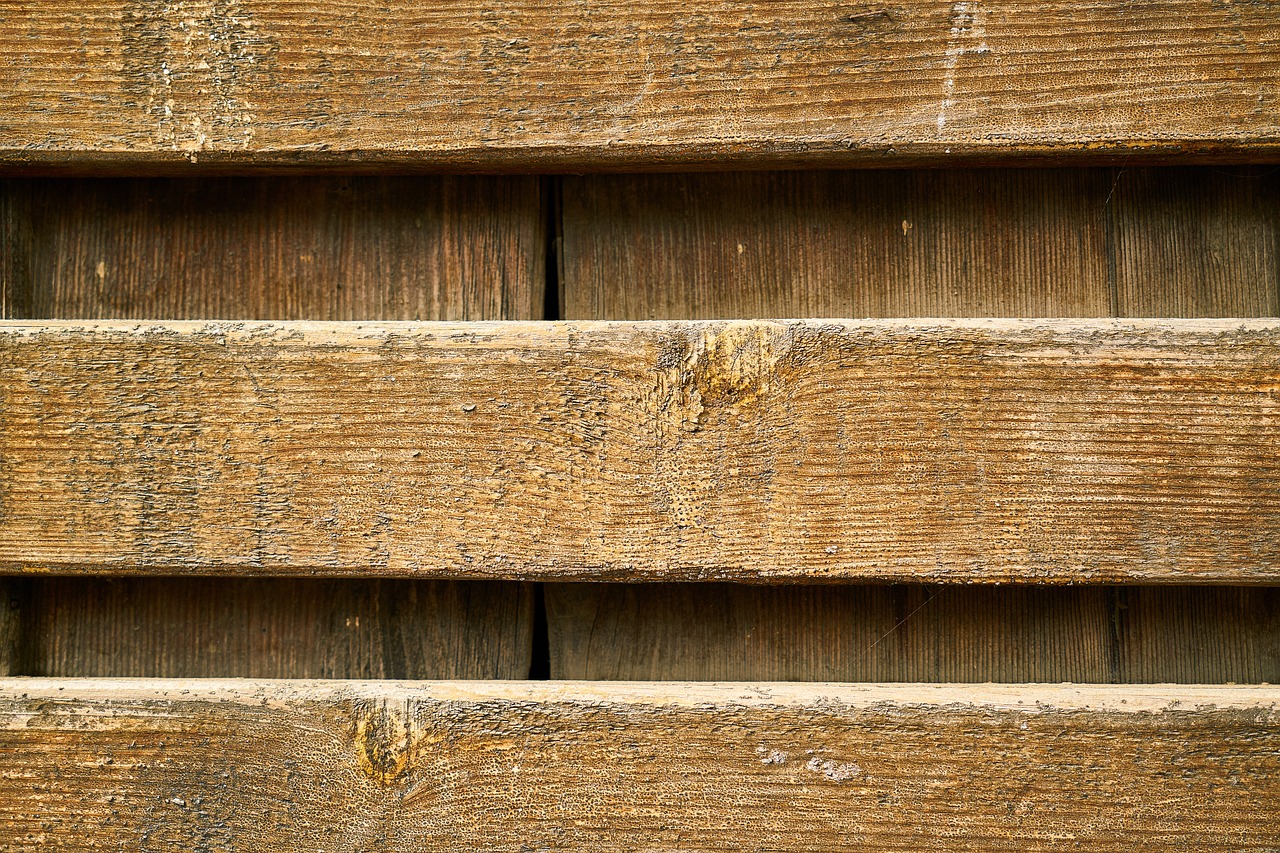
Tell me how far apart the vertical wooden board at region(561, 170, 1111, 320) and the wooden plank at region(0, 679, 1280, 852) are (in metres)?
0.40

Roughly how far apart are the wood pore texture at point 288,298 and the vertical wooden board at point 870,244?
6.3 inches

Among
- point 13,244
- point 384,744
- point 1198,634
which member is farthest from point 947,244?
point 13,244

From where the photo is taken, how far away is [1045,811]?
72 centimetres

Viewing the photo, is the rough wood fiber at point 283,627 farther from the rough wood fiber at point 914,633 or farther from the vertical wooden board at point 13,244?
the vertical wooden board at point 13,244

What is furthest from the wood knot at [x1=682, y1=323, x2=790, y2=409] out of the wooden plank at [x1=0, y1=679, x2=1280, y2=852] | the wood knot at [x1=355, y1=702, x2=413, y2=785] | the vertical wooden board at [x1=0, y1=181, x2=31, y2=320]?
the vertical wooden board at [x1=0, y1=181, x2=31, y2=320]

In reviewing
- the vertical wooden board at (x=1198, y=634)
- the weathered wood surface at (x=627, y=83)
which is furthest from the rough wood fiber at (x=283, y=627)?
the vertical wooden board at (x=1198, y=634)

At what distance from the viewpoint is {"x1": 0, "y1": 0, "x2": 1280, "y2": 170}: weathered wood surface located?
2.42 ft

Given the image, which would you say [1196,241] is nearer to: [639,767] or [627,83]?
[627,83]

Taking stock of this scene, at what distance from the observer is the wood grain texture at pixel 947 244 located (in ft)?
2.63

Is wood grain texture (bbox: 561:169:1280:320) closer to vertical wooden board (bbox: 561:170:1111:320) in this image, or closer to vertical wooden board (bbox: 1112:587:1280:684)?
vertical wooden board (bbox: 561:170:1111:320)

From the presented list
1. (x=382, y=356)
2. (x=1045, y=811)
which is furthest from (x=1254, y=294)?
(x=382, y=356)

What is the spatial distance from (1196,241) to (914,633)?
1.66 feet

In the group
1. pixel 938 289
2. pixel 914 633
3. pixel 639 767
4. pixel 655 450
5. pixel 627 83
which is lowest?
pixel 639 767

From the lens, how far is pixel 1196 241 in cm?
80
